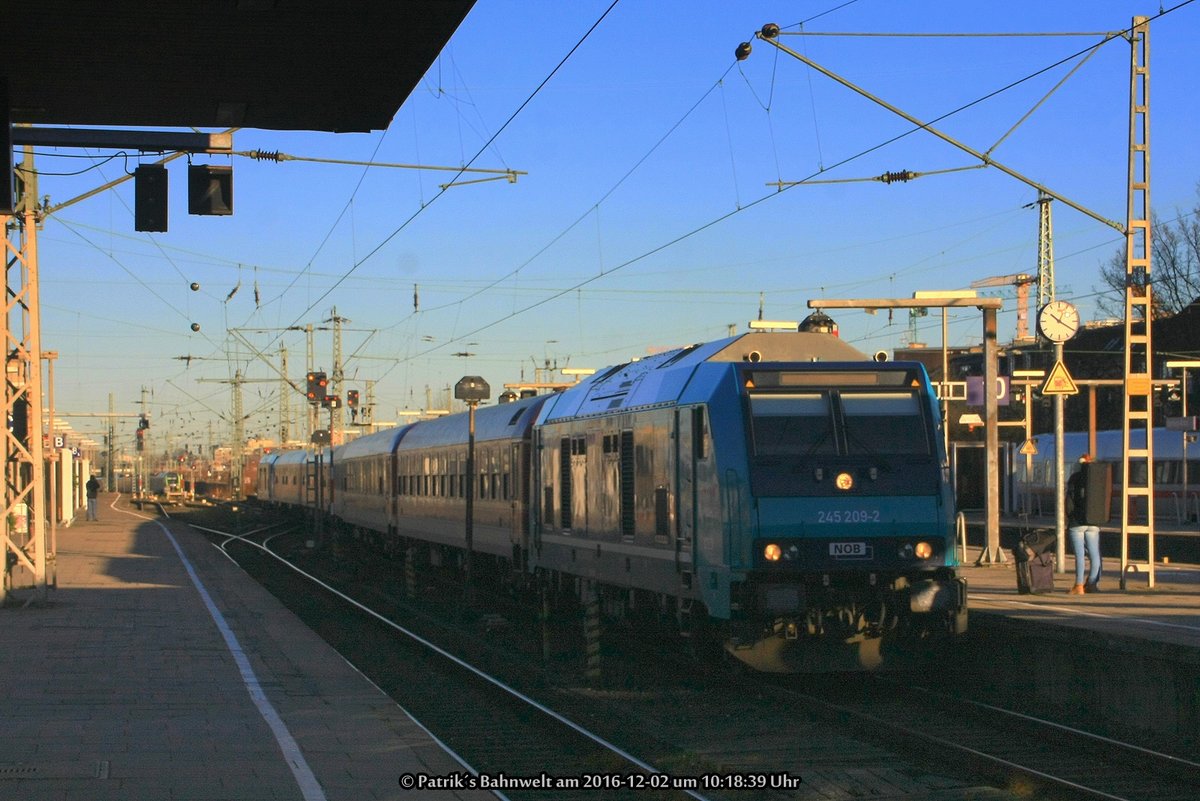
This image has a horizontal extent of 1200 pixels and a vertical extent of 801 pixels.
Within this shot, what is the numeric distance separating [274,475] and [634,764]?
6226cm

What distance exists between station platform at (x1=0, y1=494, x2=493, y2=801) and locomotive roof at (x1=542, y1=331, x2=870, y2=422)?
4.13 m

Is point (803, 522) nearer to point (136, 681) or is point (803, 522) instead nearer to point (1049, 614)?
point (1049, 614)

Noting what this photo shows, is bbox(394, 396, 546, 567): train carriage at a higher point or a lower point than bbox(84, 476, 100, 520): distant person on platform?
higher

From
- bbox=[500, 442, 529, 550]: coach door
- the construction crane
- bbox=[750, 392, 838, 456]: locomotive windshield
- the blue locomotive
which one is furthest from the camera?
the construction crane

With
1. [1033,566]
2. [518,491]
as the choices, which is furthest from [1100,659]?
[518,491]

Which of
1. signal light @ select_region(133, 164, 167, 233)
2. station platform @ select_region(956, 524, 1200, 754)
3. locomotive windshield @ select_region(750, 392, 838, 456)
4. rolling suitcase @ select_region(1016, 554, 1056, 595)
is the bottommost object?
station platform @ select_region(956, 524, 1200, 754)

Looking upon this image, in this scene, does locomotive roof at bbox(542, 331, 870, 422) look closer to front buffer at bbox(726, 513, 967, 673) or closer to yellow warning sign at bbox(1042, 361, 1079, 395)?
front buffer at bbox(726, 513, 967, 673)

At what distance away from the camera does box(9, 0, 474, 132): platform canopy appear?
991cm

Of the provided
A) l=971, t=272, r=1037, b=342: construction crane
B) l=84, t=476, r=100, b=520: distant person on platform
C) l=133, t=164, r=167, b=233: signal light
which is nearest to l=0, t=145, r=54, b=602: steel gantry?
l=133, t=164, r=167, b=233: signal light

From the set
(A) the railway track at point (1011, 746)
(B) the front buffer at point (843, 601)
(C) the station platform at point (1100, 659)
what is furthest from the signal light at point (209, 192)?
(C) the station platform at point (1100, 659)

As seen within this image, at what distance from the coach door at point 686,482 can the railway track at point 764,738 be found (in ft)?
4.46

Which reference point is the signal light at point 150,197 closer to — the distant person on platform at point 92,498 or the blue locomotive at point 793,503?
the blue locomotive at point 793,503

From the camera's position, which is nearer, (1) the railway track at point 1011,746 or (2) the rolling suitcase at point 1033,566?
(1) the railway track at point 1011,746

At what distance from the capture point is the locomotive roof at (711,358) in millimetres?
14094
